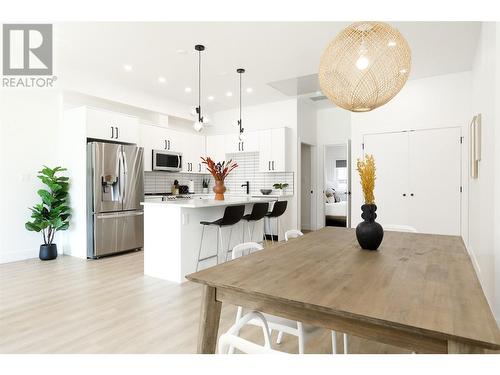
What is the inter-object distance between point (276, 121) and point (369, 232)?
5.06 meters

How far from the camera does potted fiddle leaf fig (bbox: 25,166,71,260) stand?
4484 mm

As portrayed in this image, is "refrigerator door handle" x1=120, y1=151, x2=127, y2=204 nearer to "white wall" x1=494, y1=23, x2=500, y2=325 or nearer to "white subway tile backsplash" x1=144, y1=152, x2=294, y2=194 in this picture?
"white subway tile backsplash" x1=144, y1=152, x2=294, y2=194

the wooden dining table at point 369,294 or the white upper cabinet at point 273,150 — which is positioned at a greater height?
the white upper cabinet at point 273,150

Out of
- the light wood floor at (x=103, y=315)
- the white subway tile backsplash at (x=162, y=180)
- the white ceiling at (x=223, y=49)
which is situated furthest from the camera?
the white subway tile backsplash at (x=162, y=180)

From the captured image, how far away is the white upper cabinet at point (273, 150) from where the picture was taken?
6.35m

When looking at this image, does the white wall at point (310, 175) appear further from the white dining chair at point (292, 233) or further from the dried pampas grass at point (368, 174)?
the dried pampas grass at point (368, 174)

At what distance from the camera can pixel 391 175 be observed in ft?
16.8

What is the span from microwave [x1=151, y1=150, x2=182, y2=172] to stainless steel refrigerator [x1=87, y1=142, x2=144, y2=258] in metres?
0.60

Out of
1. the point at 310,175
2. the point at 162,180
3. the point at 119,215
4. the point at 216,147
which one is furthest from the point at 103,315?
the point at 310,175

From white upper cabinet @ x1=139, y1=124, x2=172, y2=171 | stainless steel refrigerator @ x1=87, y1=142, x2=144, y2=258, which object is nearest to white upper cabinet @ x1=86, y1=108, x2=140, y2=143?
stainless steel refrigerator @ x1=87, y1=142, x2=144, y2=258

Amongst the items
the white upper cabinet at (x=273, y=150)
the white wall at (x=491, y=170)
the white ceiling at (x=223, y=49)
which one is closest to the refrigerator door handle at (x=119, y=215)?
the white ceiling at (x=223, y=49)

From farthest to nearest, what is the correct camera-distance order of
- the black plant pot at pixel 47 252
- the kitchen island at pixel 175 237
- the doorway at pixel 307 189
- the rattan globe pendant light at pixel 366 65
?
the doorway at pixel 307 189 < the black plant pot at pixel 47 252 < the kitchen island at pixel 175 237 < the rattan globe pendant light at pixel 366 65

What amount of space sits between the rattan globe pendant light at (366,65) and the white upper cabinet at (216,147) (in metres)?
5.18
